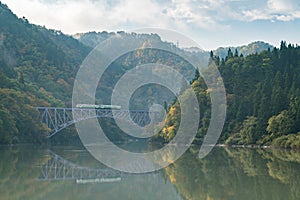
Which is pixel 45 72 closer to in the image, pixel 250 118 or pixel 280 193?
pixel 250 118

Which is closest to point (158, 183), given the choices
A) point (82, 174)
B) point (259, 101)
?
point (82, 174)

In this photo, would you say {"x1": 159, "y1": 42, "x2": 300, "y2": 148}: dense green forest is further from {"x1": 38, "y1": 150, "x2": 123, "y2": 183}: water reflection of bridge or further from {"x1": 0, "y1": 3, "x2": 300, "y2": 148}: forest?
{"x1": 38, "y1": 150, "x2": 123, "y2": 183}: water reflection of bridge

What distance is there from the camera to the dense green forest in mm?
40438

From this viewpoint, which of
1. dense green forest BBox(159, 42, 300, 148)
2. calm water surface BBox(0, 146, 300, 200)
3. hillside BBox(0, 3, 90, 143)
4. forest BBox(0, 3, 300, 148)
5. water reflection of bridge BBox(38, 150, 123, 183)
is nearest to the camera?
calm water surface BBox(0, 146, 300, 200)

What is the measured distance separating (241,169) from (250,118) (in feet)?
84.9

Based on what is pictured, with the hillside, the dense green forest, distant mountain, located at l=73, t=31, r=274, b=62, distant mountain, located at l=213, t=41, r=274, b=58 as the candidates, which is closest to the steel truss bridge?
the hillside

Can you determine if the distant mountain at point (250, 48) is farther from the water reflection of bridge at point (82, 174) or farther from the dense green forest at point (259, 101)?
the water reflection of bridge at point (82, 174)

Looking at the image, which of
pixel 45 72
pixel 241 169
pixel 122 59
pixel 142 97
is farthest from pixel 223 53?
pixel 241 169

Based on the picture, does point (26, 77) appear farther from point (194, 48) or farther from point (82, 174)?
point (194, 48)

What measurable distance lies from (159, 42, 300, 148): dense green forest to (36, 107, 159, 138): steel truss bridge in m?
11.4

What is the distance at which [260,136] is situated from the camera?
4359cm

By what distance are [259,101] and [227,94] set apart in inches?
276

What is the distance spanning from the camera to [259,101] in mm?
47156

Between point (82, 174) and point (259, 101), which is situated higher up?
point (259, 101)
